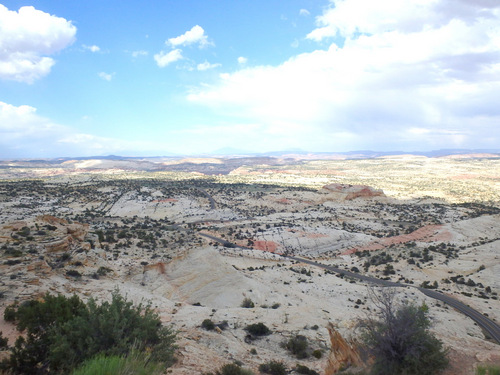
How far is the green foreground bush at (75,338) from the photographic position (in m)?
8.07

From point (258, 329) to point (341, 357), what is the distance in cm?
587

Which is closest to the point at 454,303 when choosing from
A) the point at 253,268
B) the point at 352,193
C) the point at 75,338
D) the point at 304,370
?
the point at 253,268

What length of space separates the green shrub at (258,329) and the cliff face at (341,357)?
511cm

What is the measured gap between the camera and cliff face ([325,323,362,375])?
1074 cm

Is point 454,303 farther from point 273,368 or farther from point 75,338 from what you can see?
point 75,338

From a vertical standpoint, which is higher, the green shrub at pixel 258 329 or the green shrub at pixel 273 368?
the green shrub at pixel 273 368

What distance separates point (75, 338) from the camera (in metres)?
8.45

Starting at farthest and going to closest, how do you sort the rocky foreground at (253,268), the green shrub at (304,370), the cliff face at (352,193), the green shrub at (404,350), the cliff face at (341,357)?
the cliff face at (352,193) → the rocky foreground at (253,268) → the green shrub at (304,370) → the cliff face at (341,357) → the green shrub at (404,350)

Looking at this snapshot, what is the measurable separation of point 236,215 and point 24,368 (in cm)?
5865

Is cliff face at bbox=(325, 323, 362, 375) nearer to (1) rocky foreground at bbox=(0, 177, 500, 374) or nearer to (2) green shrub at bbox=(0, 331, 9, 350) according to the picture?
(1) rocky foreground at bbox=(0, 177, 500, 374)

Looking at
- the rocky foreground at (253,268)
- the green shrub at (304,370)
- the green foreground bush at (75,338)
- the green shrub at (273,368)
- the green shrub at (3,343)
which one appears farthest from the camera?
the rocky foreground at (253,268)

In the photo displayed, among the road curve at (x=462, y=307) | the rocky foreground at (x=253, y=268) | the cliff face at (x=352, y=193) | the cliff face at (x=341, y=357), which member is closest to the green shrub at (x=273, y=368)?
the rocky foreground at (x=253, y=268)

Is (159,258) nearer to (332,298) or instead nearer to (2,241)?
(2,241)

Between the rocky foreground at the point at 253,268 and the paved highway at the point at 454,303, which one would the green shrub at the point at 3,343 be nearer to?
the rocky foreground at the point at 253,268
